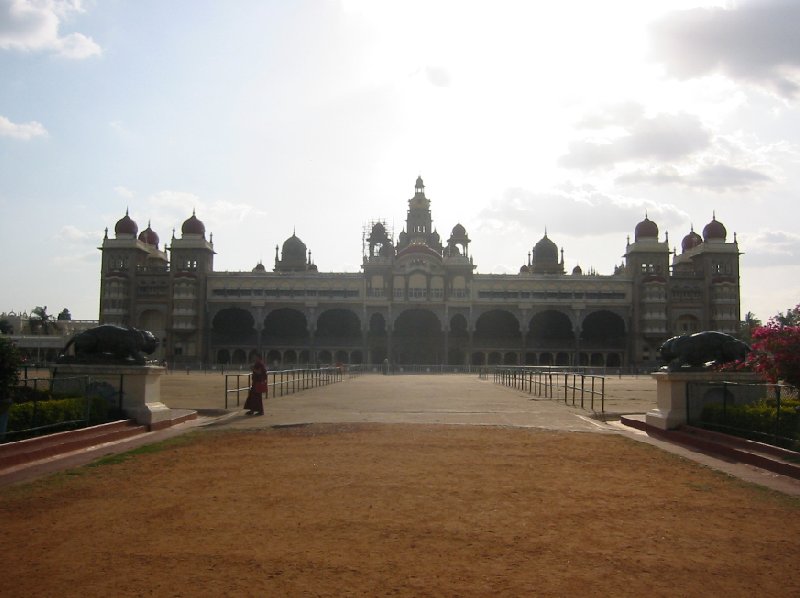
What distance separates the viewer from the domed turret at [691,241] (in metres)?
84.9

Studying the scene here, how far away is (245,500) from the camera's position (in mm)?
8031

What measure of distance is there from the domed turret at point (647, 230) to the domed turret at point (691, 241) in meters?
8.54

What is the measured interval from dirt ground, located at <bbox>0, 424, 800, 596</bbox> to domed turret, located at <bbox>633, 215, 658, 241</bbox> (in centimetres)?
7148

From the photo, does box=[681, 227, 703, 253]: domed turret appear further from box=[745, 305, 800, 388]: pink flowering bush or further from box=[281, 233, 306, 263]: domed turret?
box=[745, 305, 800, 388]: pink flowering bush

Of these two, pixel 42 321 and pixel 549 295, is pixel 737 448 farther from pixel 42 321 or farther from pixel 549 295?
pixel 42 321

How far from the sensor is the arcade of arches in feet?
246

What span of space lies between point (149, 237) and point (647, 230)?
190 feet

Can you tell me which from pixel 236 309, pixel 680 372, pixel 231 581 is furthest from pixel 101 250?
pixel 231 581

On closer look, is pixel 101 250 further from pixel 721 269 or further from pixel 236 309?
pixel 721 269

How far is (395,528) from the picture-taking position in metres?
6.86

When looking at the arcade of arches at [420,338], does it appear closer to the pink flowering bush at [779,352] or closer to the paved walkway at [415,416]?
the paved walkway at [415,416]

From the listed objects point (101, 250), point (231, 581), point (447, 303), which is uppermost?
point (101, 250)

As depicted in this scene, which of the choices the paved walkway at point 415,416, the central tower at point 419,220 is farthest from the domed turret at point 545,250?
the paved walkway at point 415,416

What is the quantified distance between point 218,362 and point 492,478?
70249mm
